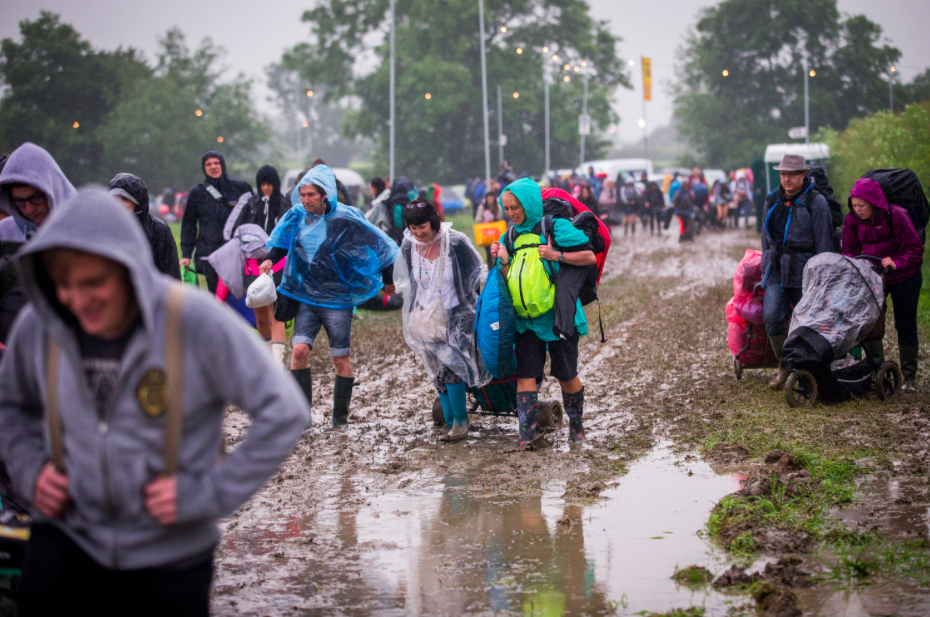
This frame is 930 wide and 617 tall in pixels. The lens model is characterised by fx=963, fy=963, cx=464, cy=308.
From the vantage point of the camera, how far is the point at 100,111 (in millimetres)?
59812

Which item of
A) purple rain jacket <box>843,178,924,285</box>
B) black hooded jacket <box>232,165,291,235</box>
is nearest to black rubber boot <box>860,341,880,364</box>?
purple rain jacket <box>843,178,924,285</box>

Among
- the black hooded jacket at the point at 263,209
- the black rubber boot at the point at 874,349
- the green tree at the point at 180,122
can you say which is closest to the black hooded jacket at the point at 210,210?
the black hooded jacket at the point at 263,209

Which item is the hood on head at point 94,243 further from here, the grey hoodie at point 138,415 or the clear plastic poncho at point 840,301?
the clear plastic poncho at point 840,301

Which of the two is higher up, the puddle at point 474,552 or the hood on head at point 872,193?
the hood on head at point 872,193

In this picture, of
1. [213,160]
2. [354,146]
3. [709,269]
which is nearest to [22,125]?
[709,269]

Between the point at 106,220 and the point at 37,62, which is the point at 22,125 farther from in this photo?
the point at 106,220

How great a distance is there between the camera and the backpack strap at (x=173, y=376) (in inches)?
90.0

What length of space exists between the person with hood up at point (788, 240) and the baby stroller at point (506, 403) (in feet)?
6.44

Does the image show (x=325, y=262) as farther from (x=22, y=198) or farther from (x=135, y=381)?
(x=135, y=381)

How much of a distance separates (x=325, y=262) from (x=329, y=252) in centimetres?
9

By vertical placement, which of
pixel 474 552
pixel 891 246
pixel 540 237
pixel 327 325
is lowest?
pixel 474 552

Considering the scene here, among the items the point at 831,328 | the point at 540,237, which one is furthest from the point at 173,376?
the point at 831,328

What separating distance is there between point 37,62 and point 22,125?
4.27 m

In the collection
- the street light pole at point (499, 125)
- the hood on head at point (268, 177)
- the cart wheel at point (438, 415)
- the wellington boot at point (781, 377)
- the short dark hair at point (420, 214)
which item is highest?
the street light pole at point (499, 125)
